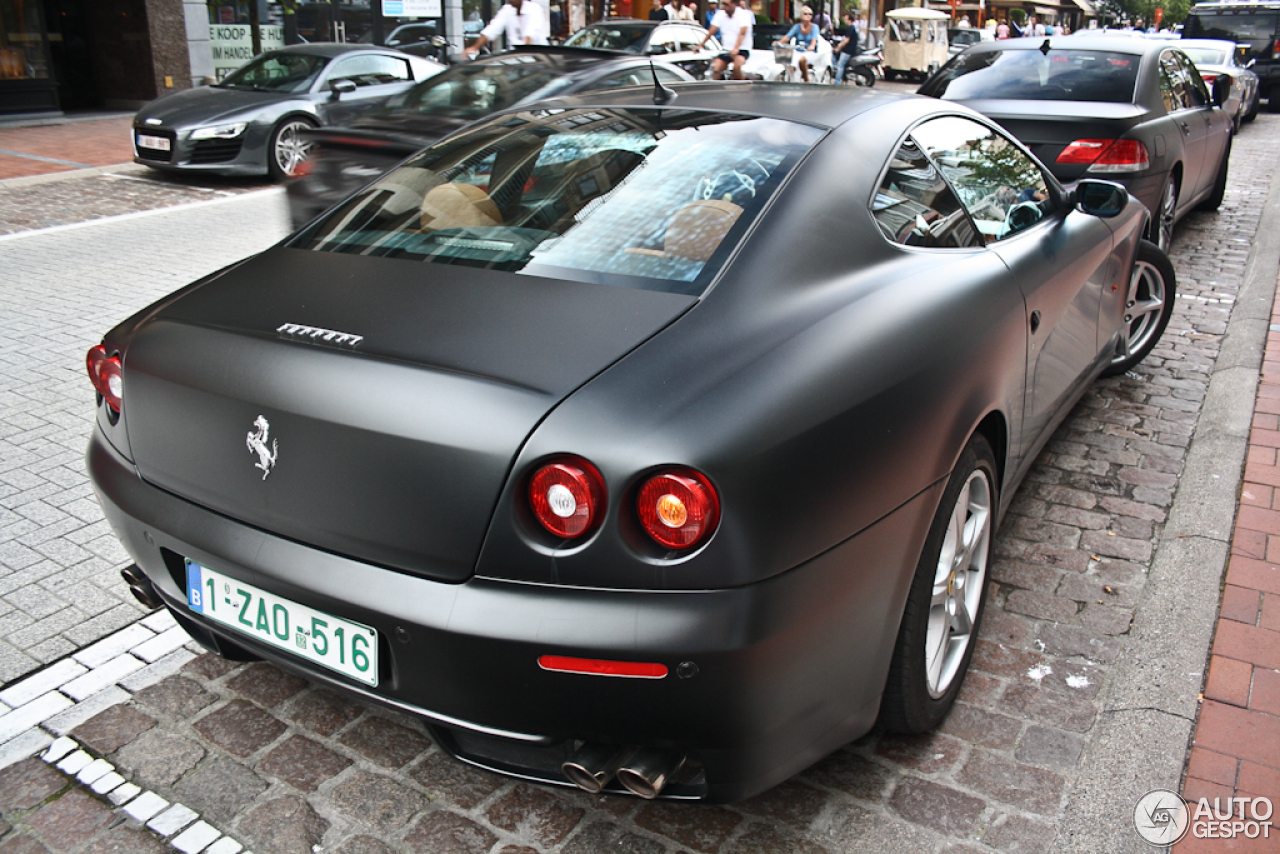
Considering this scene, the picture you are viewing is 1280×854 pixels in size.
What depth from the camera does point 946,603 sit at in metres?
2.55

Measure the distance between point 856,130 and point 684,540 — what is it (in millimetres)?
1449

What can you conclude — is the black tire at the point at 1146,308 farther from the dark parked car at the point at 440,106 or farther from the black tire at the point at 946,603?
the dark parked car at the point at 440,106

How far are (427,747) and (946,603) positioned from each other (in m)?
1.32

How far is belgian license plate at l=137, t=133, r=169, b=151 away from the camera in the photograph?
10.7 metres

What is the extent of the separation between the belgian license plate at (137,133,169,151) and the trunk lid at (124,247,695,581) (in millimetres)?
9459

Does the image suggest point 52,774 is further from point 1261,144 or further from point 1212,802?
point 1261,144

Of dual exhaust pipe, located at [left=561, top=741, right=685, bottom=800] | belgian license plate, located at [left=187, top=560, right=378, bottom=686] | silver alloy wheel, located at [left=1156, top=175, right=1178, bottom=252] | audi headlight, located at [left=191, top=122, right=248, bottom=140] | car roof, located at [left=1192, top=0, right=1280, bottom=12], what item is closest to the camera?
dual exhaust pipe, located at [left=561, top=741, right=685, bottom=800]

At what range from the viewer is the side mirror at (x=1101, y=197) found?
357 cm

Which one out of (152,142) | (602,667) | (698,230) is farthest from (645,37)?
(602,667)

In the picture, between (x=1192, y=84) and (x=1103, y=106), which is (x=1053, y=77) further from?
(x=1192, y=84)

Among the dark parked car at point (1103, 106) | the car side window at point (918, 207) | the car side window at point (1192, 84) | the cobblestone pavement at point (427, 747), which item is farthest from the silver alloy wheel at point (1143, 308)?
the car side window at point (1192, 84)

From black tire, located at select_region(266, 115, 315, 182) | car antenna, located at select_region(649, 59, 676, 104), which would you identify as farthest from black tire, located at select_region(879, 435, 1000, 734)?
black tire, located at select_region(266, 115, 315, 182)

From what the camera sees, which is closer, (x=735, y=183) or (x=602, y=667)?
(x=602, y=667)

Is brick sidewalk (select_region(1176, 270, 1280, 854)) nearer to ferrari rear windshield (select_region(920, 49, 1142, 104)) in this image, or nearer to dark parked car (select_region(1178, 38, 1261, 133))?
ferrari rear windshield (select_region(920, 49, 1142, 104))
